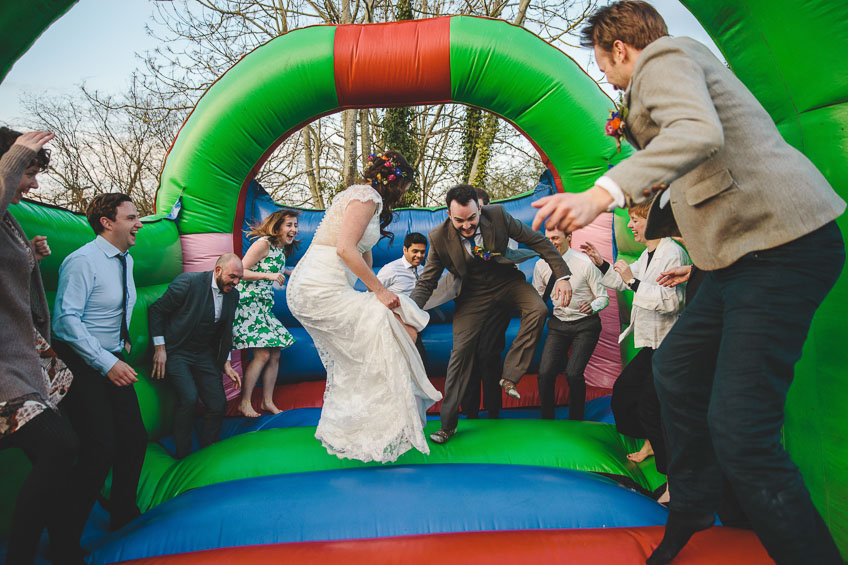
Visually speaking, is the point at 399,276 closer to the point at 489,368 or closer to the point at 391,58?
the point at 489,368

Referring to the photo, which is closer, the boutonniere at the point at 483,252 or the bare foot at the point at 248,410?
the boutonniere at the point at 483,252

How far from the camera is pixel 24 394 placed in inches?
64.7

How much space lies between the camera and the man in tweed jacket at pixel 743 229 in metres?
1.23

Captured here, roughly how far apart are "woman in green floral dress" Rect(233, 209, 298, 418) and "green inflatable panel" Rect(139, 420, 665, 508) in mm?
951

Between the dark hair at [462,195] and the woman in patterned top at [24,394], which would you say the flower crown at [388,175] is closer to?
the dark hair at [462,195]

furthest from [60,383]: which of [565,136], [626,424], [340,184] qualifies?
[340,184]

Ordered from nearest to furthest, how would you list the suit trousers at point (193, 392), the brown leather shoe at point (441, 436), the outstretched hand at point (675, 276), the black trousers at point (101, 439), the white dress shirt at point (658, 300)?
the black trousers at point (101, 439)
the outstretched hand at point (675, 276)
the white dress shirt at point (658, 300)
the brown leather shoe at point (441, 436)
the suit trousers at point (193, 392)

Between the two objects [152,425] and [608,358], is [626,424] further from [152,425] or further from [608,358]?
[152,425]

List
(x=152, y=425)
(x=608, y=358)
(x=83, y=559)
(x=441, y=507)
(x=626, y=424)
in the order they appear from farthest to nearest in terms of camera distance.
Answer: (x=608, y=358) < (x=152, y=425) < (x=626, y=424) < (x=441, y=507) < (x=83, y=559)

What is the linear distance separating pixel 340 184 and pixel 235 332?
8.97 m

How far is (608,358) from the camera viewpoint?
412 cm

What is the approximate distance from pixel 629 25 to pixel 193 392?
293 centimetres

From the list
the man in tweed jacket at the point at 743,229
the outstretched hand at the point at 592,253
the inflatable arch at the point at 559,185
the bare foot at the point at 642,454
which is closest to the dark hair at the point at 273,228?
the inflatable arch at the point at 559,185

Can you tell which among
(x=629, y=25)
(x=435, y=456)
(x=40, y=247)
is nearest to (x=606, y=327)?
(x=435, y=456)
